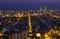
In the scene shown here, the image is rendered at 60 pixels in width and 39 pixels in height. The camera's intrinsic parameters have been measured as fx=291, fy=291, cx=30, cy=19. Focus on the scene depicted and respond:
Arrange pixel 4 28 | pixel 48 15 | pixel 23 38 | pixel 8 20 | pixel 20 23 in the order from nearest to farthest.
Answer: pixel 23 38
pixel 4 28
pixel 20 23
pixel 8 20
pixel 48 15

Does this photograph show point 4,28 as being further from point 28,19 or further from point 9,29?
point 28,19

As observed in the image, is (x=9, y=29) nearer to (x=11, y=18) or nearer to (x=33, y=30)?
(x=33, y=30)

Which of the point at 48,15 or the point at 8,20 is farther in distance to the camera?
the point at 48,15

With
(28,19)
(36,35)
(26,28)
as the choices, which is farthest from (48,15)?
(36,35)

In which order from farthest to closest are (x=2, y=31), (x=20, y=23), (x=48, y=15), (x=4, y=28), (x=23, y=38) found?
(x=48, y=15)
(x=20, y=23)
(x=4, y=28)
(x=2, y=31)
(x=23, y=38)

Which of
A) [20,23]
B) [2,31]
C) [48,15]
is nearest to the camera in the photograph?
[2,31]

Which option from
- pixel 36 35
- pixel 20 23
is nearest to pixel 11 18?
pixel 20 23
